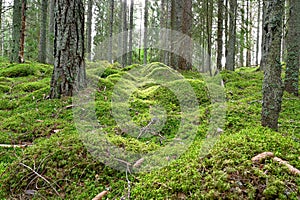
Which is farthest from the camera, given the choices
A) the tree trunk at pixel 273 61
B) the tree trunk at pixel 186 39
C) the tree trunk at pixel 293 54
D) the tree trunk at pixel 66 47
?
the tree trunk at pixel 186 39

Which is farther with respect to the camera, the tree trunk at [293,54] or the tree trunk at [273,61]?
the tree trunk at [293,54]

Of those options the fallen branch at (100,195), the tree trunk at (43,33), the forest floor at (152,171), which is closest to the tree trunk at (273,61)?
the forest floor at (152,171)

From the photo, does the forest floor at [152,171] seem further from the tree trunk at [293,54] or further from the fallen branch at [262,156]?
the tree trunk at [293,54]

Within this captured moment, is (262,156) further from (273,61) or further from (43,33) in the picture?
(43,33)

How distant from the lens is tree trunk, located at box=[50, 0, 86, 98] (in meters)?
3.99

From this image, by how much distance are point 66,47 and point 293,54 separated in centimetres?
464

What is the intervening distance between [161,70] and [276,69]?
4.16 meters

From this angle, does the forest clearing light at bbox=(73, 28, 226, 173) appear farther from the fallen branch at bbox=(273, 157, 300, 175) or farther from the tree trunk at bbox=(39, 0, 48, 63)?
the tree trunk at bbox=(39, 0, 48, 63)

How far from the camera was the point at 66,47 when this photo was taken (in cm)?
399

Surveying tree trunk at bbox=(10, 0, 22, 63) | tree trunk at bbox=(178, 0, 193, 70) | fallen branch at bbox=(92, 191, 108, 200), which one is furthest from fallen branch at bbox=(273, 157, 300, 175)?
tree trunk at bbox=(10, 0, 22, 63)

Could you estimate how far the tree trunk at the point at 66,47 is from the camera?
3.99 meters

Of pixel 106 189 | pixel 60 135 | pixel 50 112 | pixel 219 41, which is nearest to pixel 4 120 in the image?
pixel 50 112

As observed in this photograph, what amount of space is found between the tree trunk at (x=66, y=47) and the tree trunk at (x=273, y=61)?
3056 millimetres

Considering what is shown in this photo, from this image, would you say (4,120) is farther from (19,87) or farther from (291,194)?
(291,194)
